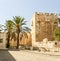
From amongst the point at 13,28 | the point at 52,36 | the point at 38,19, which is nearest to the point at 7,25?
the point at 13,28

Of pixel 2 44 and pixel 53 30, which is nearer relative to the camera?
pixel 2 44

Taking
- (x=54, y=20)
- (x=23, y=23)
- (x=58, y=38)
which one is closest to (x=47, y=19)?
(x=54, y=20)

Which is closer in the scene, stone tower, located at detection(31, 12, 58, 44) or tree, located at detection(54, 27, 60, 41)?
tree, located at detection(54, 27, 60, 41)

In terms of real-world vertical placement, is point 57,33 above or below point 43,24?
below

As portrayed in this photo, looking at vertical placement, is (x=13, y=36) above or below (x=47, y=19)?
below

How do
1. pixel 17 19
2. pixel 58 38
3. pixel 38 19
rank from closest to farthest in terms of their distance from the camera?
1. pixel 17 19
2. pixel 58 38
3. pixel 38 19

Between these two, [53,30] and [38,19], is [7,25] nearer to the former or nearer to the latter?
[38,19]

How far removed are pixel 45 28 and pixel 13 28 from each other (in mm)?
11558

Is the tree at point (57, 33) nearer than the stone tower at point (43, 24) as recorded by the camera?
Yes

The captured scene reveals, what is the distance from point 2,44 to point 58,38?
13.0m

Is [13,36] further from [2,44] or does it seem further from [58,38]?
[58,38]

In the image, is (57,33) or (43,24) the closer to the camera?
(57,33)

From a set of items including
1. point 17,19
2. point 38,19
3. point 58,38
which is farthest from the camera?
point 38,19

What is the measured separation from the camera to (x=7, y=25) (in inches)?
1699
